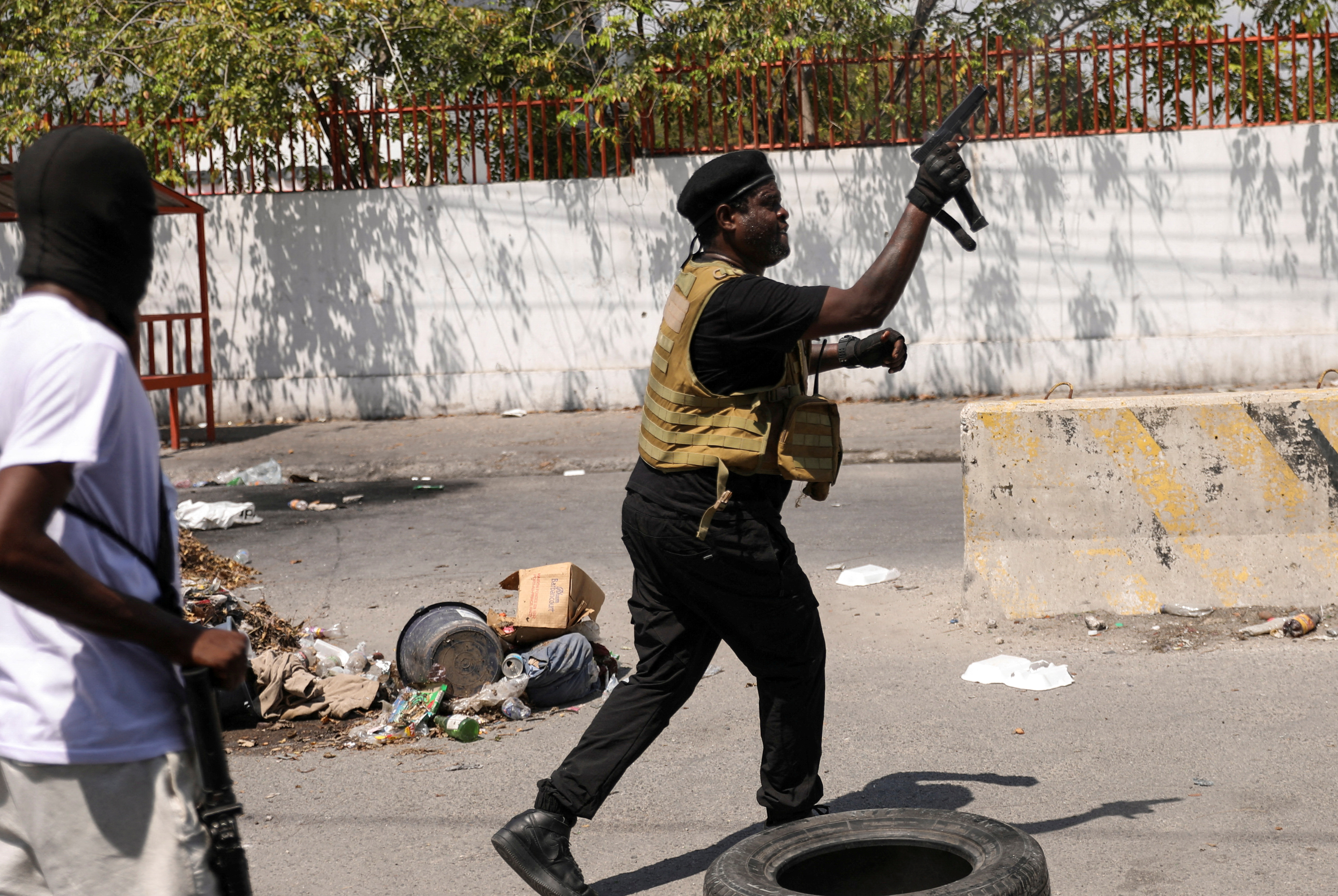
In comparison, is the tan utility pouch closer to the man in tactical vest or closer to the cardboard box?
the man in tactical vest

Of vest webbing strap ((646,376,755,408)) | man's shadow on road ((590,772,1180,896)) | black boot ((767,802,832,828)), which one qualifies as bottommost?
man's shadow on road ((590,772,1180,896))

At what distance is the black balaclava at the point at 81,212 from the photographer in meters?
1.85

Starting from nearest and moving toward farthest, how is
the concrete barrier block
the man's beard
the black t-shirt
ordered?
the black t-shirt
the man's beard
the concrete barrier block

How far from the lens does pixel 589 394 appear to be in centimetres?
1312

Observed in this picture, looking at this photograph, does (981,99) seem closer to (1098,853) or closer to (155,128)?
(1098,853)

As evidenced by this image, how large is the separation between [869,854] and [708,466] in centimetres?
99

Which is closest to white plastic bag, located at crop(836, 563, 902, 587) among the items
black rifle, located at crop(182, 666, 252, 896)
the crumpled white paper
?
the crumpled white paper

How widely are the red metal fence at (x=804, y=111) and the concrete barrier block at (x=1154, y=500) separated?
7537 mm

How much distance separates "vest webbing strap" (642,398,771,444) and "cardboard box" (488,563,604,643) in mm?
1966

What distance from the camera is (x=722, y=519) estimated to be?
329cm

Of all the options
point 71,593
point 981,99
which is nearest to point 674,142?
point 981,99

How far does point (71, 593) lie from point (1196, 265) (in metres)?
12.4

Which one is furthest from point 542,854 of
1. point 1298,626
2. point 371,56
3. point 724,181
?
point 371,56

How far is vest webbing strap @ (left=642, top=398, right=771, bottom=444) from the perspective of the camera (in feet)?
10.8
